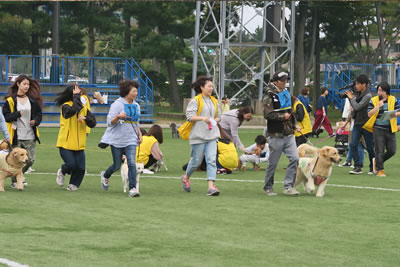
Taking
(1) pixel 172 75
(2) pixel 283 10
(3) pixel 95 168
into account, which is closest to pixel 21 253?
(3) pixel 95 168

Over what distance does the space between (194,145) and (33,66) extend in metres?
25.5

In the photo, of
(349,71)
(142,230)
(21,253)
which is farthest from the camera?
(349,71)

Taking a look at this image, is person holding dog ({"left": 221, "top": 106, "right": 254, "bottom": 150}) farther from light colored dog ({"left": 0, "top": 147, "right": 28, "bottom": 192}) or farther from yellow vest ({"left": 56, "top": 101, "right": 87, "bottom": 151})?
light colored dog ({"left": 0, "top": 147, "right": 28, "bottom": 192})

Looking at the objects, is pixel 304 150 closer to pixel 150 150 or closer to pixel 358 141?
pixel 358 141

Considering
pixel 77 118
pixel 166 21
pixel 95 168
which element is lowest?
→ pixel 95 168

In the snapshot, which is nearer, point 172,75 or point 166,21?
point 166,21

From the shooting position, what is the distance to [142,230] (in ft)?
31.6

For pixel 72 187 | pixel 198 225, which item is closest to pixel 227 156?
pixel 72 187

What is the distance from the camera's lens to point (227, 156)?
1689cm

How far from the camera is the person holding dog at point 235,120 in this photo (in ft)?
55.6

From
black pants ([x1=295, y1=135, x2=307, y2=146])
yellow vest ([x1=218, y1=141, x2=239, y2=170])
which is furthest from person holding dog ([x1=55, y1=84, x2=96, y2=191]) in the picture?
black pants ([x1=295, y1=135, x2=307, y2=146])

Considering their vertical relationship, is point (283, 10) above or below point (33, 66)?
above

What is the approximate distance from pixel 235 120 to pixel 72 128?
4568mm

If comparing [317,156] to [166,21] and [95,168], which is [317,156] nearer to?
[95,168]
